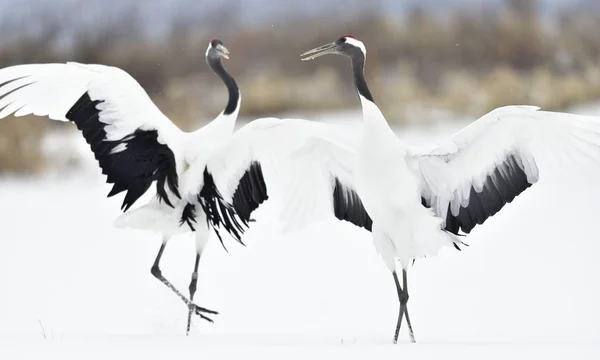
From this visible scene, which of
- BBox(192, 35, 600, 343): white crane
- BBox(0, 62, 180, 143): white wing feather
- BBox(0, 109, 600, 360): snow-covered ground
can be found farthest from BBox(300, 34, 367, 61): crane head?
BBox(0, 109, 600, 360): snow-covered ground

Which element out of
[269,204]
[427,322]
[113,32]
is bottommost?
[427,322]

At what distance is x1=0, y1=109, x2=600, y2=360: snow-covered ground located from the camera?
14.5ft

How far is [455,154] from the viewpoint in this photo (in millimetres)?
4895

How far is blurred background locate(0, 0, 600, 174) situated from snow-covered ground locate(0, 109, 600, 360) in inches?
156

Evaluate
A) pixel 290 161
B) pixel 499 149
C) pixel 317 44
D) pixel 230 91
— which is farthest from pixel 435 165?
pixel 317 44

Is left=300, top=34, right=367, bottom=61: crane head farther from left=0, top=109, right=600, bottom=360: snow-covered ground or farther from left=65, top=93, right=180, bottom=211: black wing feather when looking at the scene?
left=0, top=109, right=600, bottom=360: snow-covered ground

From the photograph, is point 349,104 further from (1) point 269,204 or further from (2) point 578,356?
(2) point 578,356

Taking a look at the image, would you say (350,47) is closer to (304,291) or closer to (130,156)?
(130,156)

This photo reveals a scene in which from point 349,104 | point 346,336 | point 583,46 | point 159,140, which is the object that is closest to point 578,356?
point 346,336

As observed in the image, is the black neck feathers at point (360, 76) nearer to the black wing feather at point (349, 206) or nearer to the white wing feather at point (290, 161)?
the white wing feather at point (290, 161)

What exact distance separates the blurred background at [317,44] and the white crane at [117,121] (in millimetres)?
8883

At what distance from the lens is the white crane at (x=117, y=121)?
5.23 meters

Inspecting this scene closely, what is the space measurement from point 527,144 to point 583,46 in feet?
41.8

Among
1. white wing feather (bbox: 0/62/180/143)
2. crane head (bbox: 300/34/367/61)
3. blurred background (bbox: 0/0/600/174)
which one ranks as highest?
blurred background (bbox: 0/0/600/174)
